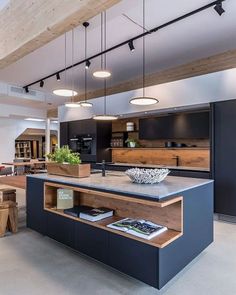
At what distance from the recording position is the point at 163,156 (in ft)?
19.5

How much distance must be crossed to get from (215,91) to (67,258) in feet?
11.7

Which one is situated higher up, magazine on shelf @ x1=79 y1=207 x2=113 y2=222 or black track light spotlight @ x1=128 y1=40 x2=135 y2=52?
black track light spotlight @ x1=128 y1=40 x2=135 y2=52

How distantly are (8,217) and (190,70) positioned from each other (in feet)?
15.0

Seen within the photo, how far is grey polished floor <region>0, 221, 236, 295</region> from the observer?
7.06 feet

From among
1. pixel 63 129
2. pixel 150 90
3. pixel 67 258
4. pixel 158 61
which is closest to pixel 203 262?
pixel 67 258

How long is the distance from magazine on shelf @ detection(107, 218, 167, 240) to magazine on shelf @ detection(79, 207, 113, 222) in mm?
234

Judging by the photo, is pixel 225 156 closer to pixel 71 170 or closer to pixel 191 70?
pixel 191 70

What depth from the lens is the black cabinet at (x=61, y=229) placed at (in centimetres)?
277

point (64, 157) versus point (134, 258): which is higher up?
point (64, 157)

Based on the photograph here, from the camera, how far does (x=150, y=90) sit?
5.30 meters

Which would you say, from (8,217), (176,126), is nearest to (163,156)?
(176,126)

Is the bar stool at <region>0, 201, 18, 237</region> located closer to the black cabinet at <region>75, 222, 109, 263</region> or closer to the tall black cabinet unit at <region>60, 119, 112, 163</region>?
the black cabinet at <region>75, 222, 109, 263</region>

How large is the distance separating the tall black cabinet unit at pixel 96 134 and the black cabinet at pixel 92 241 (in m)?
4.06

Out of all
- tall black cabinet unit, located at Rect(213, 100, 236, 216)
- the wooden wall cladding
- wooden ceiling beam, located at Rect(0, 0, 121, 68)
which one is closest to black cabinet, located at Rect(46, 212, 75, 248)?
wooden ceiling beam, located at Rect(0, 0, 121, 68)
